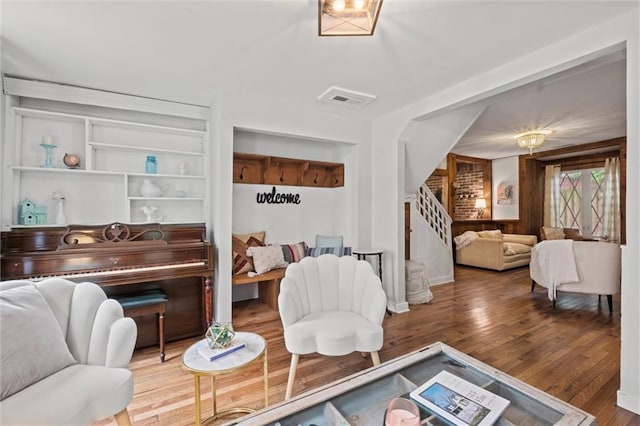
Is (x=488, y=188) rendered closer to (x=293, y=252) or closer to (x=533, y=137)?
(x=533, y=137)

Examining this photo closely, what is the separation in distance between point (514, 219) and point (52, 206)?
8.51 metres

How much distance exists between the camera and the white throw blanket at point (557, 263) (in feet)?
11.4

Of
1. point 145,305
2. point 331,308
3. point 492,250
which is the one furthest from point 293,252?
point 492,250

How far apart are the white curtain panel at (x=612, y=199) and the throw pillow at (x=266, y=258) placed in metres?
7.13

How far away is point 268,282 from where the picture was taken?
3.73 meters

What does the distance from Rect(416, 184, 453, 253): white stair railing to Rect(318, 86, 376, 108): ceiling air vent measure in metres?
2.19

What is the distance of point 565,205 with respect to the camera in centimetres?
722

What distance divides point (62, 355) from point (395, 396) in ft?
5.36

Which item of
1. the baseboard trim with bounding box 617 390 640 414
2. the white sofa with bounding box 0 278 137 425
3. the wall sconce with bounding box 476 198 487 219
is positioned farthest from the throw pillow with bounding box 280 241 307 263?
the wall sconce with bounding box 476 198 487 219

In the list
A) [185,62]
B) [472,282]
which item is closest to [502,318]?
[472,282]

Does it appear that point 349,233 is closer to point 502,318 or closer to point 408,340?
point 408,340

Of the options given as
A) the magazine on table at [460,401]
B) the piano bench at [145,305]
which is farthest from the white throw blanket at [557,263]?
the piano bench at [145,305]

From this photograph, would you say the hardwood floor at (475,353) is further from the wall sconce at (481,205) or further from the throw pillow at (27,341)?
the wall sconce at (481,205)

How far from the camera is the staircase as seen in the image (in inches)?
188
